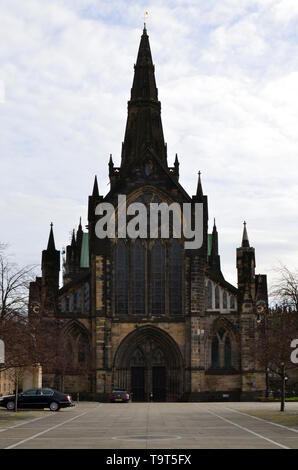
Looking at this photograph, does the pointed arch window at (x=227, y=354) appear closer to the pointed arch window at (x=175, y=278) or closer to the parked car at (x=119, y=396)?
the pointed arch window at (x=175, y=278)

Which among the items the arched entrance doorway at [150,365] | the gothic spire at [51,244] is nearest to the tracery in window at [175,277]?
the arched entrance doorway at [150,365]

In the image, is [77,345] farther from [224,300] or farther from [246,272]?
[246,272]

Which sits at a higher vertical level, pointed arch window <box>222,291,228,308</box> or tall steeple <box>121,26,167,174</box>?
tall steeple <box>121,26,167,174</box>

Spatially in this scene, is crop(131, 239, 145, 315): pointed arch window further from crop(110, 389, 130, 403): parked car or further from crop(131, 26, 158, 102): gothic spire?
crop(131, 26, 158, 102): gothic spire

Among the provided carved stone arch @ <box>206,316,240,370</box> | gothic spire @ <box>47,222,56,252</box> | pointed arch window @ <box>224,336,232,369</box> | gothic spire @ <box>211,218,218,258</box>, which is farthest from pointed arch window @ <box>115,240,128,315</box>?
gothic spire @ <box>211,218,218,258</box>

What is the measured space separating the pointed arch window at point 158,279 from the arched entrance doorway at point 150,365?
1684 millimetres

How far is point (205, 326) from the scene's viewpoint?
6594 cm

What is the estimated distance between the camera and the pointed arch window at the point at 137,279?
6625 centimetres

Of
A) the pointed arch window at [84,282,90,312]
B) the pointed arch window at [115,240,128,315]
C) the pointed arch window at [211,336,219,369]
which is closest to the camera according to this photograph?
the pointed arch window at [115,240,128,315]

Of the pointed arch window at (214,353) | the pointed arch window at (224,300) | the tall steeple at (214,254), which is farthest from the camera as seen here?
the tall steeple at (214,254)

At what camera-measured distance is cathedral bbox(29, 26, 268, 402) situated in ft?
214

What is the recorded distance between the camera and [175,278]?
6650 centimetres

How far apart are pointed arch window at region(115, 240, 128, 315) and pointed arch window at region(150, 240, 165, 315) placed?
2006mm

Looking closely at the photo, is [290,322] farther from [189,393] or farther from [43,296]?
[43,296]
